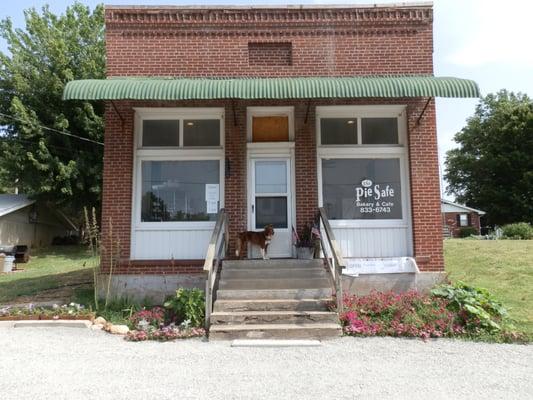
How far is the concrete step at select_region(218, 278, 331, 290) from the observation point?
7941mm

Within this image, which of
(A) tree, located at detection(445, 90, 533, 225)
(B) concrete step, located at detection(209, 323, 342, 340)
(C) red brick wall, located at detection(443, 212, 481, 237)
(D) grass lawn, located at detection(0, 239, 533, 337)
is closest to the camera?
(B) concrete step, located at detection(209, 323, 342, 340)

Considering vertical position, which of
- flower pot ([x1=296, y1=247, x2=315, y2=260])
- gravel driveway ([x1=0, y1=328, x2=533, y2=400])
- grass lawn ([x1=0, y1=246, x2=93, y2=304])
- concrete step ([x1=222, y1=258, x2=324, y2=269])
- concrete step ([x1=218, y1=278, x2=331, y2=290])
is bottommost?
gravel driveway ([x1=0, y1=328, x2=533, y2=400])

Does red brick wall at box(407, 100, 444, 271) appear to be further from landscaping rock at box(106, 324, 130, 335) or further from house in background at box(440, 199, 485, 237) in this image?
house in background at box(440, 199, 485, 237)

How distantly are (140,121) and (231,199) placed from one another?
263 cm

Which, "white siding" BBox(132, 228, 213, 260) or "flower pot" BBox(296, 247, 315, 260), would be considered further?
"white siding" BBox(132, 228, 213, 260)

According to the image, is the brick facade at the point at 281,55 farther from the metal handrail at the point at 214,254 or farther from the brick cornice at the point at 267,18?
the metal handrail at the point at 214,254

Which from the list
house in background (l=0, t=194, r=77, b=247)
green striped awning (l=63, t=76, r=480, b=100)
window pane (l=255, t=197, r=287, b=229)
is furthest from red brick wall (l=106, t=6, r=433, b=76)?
house in background (l=0, t=194, r=77, b=247)

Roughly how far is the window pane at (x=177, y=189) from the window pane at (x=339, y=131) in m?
2.45

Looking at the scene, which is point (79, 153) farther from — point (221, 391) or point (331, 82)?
point (221, 391)

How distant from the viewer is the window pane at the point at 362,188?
940cm

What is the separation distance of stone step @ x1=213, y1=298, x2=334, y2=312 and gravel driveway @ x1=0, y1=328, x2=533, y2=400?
83cm

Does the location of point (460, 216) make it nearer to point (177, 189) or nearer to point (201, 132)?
point (201, 132)

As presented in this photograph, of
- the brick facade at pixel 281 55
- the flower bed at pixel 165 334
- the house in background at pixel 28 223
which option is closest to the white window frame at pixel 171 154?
the brick facade at pixel 281 55

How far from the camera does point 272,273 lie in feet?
26.9
